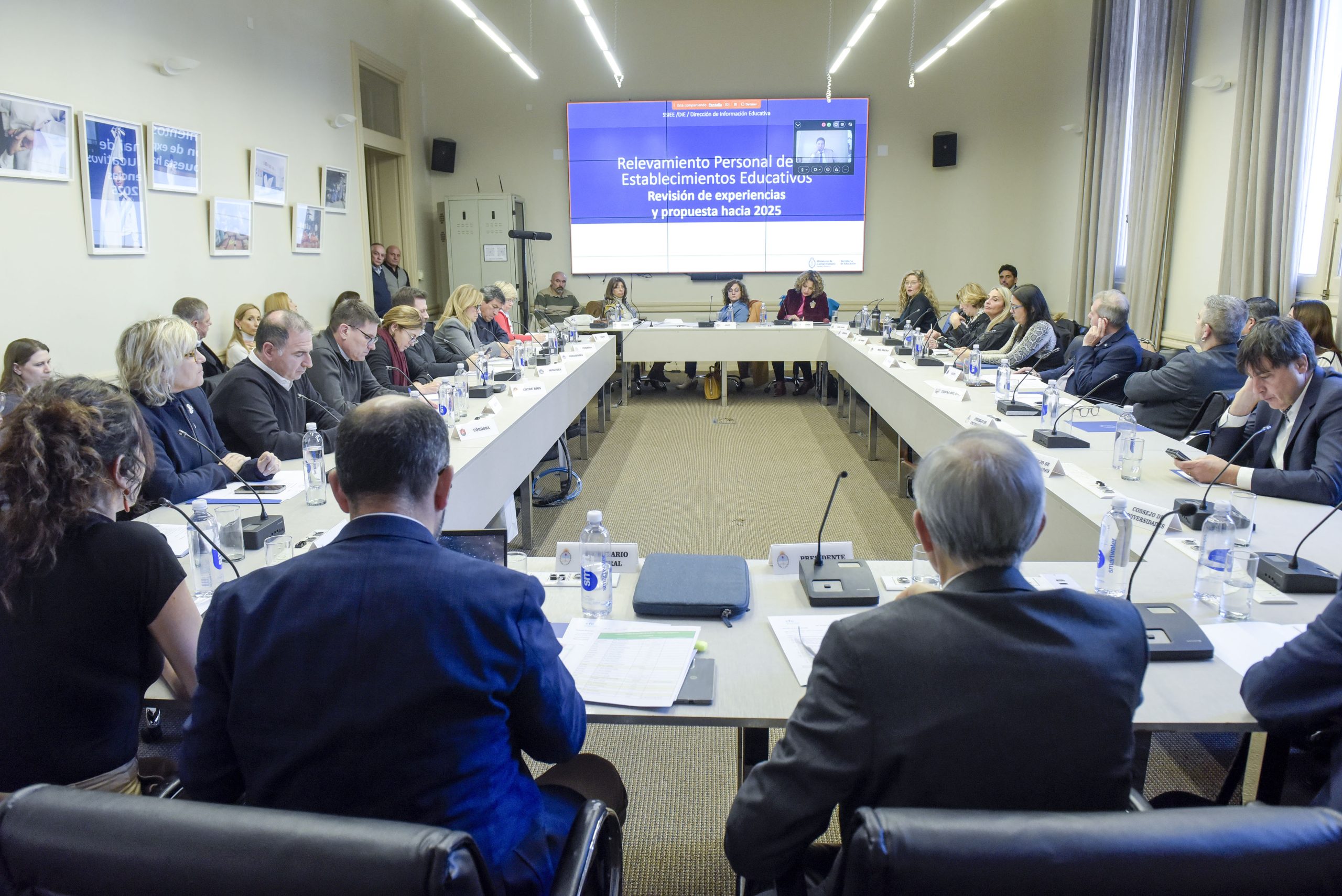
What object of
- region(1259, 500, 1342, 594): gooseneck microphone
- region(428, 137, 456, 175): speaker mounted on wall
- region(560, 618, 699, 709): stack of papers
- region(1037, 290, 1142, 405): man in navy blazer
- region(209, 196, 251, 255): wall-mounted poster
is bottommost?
region(560, 618, 699, 709): stack of papers

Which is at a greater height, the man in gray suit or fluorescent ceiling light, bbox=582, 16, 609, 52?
fluorescent ceiling light, bbox=582, 16, 609, 52

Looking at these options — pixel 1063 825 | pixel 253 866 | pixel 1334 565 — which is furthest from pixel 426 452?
pixel 1334 565

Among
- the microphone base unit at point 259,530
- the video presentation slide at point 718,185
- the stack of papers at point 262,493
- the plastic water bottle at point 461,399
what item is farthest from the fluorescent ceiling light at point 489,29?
the microphone base unit at point 259,530

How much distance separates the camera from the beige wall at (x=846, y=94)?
921 cm

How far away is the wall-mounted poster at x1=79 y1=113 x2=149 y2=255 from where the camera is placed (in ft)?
15.2

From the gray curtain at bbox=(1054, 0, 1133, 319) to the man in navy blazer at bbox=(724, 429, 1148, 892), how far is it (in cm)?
741

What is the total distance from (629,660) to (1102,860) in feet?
3.19

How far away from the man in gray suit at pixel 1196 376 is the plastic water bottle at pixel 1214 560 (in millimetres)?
2139

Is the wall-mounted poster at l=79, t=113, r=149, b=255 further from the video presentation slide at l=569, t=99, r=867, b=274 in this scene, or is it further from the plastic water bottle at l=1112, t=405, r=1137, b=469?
the video presentation slide at l=569, t=99, r=867, b=274

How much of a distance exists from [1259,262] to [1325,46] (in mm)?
1219

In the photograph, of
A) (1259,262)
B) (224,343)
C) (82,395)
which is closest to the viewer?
(82,395)

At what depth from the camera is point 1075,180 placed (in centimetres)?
839

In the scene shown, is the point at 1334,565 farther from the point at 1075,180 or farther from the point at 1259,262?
the point at 1075,180

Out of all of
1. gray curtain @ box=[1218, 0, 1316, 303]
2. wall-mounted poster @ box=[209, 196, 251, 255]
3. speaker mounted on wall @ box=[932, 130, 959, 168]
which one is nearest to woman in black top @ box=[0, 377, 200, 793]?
wall-mounted poster @ box=[209, 196, 251, 255]
